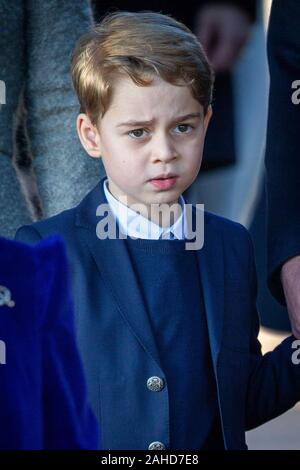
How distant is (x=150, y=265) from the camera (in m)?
2.39

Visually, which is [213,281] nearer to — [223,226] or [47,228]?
[223,226]

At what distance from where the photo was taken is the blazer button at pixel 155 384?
7.62 ft

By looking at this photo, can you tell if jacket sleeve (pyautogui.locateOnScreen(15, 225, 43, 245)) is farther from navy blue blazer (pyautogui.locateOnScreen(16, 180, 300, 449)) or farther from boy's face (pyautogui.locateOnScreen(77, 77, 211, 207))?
boy's face (pyautogui.locateOnScreen(77, 77, 211, 207))

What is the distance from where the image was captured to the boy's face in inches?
92.7

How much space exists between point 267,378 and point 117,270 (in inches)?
14.2

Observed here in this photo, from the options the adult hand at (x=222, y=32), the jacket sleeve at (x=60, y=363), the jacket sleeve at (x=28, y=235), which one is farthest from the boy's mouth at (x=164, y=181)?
the adult hand at (x=222, y=32)

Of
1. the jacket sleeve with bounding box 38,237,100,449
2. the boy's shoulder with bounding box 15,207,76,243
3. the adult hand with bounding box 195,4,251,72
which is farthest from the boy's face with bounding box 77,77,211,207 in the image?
the adult hand with bounding box 195,4,251,72

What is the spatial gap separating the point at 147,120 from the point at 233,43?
117 centimetres

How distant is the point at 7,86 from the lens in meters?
2.65

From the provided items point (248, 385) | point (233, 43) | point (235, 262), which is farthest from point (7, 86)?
point (233, 43)

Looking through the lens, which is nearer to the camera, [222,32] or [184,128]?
[184,128]

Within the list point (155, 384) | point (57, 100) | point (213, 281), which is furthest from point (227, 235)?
point (57, 100)

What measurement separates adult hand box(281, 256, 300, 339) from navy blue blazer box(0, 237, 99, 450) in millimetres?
945
